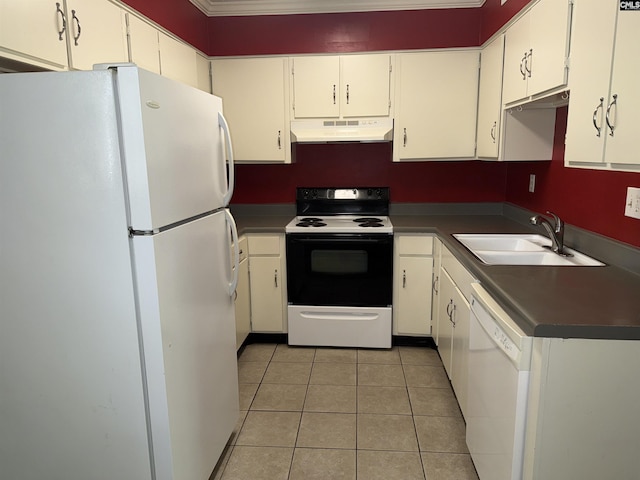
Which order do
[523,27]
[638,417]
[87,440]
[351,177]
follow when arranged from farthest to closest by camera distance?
1. [351,177]
2. [523,27]
3. [87,440]
4. [638,417]

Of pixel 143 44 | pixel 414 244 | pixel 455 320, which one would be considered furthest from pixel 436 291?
pixel 143 44

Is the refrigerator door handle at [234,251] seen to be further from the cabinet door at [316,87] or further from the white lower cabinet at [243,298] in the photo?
the cabinet door at [316,87]

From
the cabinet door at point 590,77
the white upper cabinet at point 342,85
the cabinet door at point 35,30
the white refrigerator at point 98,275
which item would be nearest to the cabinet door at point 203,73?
the white upper cabinet at point 342,85

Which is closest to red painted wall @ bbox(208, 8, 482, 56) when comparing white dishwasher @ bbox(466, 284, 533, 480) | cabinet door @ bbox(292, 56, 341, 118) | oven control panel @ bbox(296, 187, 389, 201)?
cabinet door @ bbox(292, 56, 341, 118)

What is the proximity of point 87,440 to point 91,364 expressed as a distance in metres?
0.28

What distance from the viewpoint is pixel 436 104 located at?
3.15 meters

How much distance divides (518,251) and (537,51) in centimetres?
97

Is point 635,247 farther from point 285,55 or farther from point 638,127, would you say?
point 285,55

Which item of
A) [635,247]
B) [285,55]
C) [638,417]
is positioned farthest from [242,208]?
[638,417]

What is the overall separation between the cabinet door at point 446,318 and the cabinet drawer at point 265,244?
118cm

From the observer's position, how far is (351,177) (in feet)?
11.8

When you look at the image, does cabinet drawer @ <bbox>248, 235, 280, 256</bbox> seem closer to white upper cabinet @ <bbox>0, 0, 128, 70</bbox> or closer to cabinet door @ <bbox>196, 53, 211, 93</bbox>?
cabinet door @ <bbox>196, 53, 211, 93</bbox>

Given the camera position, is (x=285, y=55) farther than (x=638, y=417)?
Yes

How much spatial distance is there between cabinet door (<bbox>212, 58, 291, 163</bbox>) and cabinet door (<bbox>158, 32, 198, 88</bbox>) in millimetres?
326
